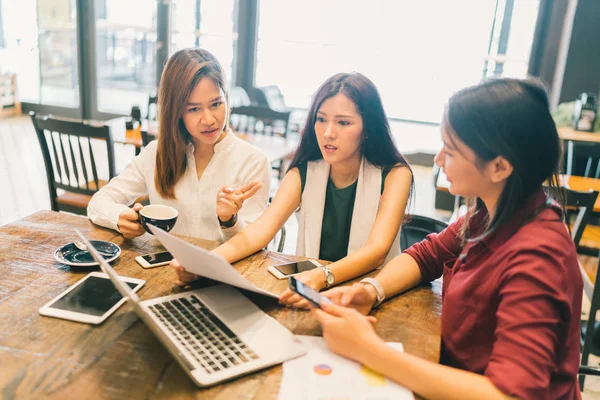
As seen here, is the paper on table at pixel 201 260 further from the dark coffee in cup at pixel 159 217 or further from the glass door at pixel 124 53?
the glass door at pixel 124 53

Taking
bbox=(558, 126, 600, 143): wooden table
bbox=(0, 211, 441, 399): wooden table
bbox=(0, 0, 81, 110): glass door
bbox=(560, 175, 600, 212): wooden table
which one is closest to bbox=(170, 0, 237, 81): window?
bbox=(0, 0, 81, 110): glass door

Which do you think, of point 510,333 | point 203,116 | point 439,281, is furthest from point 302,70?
point 510,333

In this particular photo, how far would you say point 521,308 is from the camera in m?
A: 0.86

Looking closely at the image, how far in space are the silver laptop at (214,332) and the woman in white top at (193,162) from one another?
1.69 feet

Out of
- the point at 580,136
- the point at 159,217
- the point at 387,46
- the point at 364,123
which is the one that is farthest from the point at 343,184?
the point at 387,46

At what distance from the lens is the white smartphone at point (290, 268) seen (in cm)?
130

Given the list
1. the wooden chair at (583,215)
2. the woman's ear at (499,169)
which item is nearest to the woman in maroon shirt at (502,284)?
the woman's ear at (499,169)

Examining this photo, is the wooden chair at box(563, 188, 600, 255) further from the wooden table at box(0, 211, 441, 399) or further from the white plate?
the white plate

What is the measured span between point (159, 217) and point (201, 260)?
50cm

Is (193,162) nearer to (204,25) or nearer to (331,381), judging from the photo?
(331,381)

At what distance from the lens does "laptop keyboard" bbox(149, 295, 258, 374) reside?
3.02 ft

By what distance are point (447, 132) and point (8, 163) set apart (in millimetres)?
5226

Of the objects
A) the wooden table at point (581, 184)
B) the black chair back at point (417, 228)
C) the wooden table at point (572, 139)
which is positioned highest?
the wooden table at point (572, 139)

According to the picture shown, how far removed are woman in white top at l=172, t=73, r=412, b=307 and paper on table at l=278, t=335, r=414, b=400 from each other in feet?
1.55
